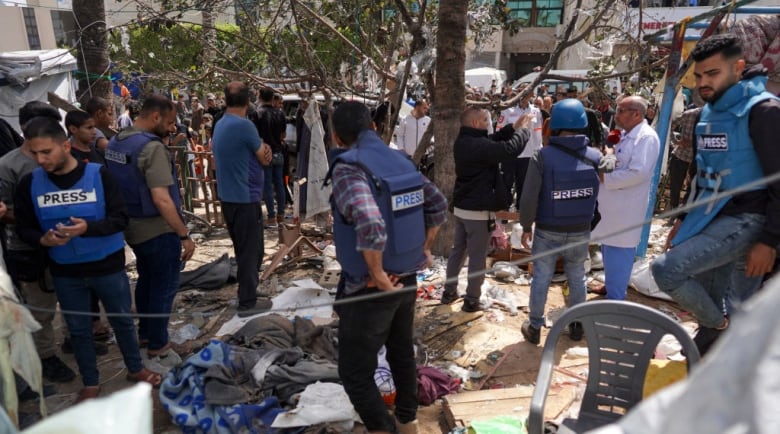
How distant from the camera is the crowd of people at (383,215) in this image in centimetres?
254

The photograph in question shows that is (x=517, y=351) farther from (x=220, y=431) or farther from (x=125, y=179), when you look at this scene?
(x=125, y=179)

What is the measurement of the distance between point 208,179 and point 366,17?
131 inches

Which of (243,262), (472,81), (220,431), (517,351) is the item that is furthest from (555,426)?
(472,81)

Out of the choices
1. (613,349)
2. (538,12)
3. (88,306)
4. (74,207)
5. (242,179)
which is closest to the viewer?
(613,349)

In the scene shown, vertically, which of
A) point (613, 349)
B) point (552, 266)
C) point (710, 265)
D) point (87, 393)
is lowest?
point (87, 393)

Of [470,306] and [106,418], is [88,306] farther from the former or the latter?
[470,306]

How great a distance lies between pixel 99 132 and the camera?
454 cm

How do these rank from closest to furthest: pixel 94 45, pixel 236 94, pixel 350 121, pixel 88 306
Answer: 1. pixel 350 121
2. pixel 88 306
3. pixel 236 94
4. pixel 94 45

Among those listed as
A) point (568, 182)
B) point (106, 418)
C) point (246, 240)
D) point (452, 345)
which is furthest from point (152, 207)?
point (568, 182)

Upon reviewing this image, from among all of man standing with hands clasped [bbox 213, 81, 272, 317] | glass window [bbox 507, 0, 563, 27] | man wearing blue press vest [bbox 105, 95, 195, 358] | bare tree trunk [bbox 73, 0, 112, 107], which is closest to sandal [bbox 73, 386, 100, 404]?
man wearing blue press vest [bbox 105, 95, 195, 358]

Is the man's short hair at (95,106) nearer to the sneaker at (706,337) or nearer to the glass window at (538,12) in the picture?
the sneaker at (706,337)

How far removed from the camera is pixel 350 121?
8.40 feet

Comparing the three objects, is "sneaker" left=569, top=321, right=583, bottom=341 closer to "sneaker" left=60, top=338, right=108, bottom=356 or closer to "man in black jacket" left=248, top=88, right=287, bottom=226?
"sneaker" left=60, top=338, right=108, bottom=356

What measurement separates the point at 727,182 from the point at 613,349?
3.81ft
